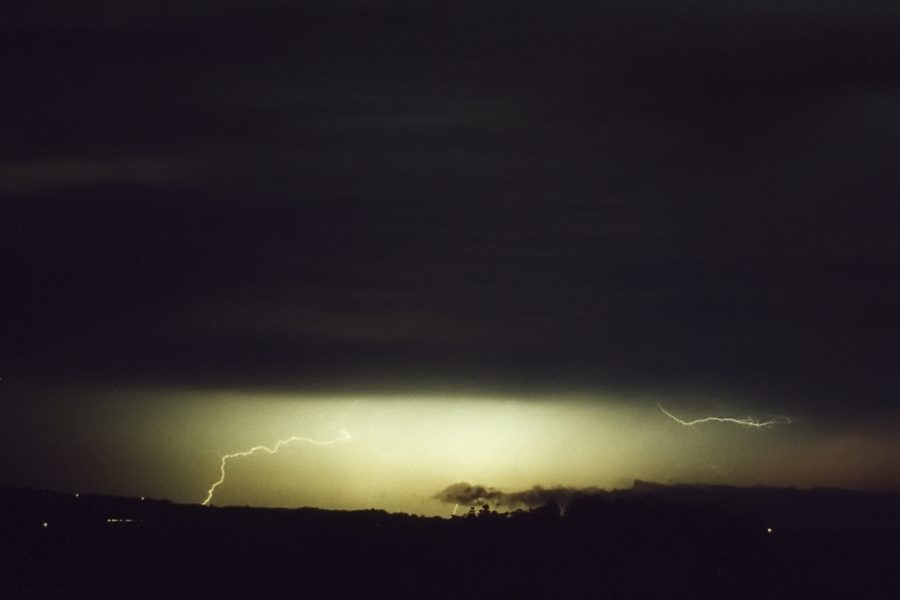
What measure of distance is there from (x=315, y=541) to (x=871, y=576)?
2404 inches

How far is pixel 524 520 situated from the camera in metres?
178

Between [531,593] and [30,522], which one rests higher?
[30,522]

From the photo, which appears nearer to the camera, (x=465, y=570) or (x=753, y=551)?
(x=465, y=570)

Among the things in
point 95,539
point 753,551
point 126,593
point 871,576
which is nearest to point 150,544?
point 95,539

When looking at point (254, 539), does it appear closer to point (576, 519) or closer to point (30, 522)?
point (30, 522)

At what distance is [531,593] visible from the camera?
125188 millimetres

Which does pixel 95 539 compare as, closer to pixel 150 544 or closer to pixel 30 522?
pixel 150 544

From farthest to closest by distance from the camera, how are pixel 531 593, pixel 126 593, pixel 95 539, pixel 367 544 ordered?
pixel 367 544, pixel 95 539, pixel 531 593, pixel 126 593

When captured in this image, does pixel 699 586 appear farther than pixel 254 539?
No

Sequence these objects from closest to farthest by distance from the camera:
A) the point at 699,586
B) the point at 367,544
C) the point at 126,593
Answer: the point at 126,593, the point at 699,586, the point at 367,544

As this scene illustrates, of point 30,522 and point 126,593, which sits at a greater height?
point 30,522

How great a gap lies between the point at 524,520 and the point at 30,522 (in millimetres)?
54931

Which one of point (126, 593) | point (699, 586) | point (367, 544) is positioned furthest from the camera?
point (367, 544)

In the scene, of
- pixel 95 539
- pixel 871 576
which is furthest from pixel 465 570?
pixel 871 576
